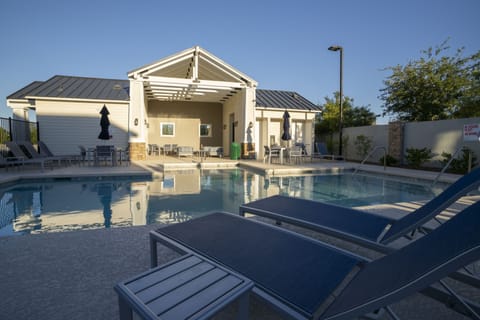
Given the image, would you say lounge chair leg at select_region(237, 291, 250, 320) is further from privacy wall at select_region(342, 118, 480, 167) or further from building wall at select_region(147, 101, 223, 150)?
building wall at select_region(147, 101, 223, 150)

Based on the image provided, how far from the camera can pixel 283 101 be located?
17250 millimetres

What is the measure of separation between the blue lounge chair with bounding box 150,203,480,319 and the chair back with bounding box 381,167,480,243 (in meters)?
0.70

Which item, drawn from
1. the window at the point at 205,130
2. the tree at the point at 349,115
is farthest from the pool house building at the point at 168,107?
the tree at the point at 349,115

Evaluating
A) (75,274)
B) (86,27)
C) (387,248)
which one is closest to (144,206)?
(75,274)

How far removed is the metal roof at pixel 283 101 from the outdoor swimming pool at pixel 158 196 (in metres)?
7.89

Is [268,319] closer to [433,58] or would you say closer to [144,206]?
[144,206]

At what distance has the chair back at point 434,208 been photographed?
2.04 meters

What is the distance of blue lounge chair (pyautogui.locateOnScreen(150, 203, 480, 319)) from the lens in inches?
37.3

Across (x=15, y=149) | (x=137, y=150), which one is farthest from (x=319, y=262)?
(x=137, y=150)

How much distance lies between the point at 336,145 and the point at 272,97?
5.38 m

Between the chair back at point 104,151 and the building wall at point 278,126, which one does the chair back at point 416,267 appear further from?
the building wall at point 278,126

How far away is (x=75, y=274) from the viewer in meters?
2.16

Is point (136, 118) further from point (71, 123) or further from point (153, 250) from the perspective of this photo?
point (153, 250)

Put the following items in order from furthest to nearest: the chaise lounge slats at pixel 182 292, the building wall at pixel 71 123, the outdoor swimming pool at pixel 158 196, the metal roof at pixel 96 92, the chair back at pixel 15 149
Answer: the metal roof at pixel 96 92 < the building wall at pixel 71 123 < the chair back at pixel 15 149 < the outdoor swimming pool at pixel 158 196 < the chaise lounge slats at pixel 182 292
